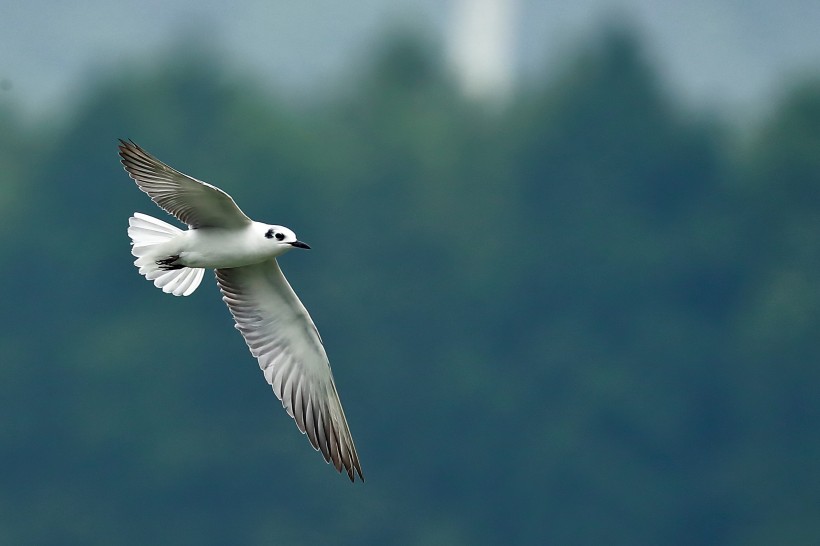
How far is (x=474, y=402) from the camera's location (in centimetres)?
4941

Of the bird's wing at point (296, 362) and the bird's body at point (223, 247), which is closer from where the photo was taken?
the bird's body at point (223, 247)

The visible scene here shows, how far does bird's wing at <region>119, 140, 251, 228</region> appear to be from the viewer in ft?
41.1

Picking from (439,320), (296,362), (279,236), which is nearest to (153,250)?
(279,236)

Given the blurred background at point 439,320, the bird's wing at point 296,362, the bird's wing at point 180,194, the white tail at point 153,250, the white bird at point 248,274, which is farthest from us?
the blurred background at point 439,320

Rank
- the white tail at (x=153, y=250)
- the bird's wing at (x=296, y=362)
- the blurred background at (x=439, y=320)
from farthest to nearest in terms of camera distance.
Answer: the blurred background at (x=439, y=320), the bird's wing at (x=296, y=362), the white tail at (x=153, y=250)

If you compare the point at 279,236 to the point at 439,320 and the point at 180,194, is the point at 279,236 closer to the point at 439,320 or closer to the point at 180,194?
the point at 180,194

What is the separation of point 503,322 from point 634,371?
3.85 m

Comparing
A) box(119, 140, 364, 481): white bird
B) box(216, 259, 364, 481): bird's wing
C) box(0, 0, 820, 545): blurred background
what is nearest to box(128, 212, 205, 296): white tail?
box(119, 140, 364, 481): white bird

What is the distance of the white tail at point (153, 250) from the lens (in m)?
13.0

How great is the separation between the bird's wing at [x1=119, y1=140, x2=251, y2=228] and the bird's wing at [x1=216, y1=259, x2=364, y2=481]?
2.65 ft

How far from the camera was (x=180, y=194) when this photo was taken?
41.8ft

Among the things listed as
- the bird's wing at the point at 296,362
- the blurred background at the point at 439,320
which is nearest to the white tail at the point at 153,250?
the bird's wing at the point at 296,362

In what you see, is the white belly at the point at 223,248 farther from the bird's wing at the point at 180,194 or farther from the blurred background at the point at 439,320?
the blurred background at the point at 439,320

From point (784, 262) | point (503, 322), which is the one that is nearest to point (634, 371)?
point (503, 322)
